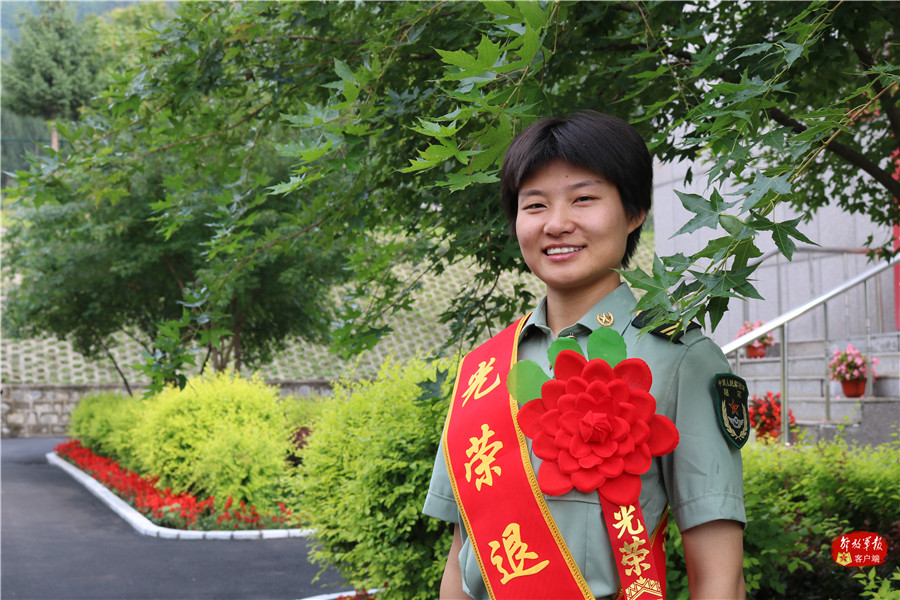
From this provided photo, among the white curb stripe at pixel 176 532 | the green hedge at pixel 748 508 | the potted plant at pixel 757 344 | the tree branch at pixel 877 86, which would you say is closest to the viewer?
the tree branch at pixel 877 86

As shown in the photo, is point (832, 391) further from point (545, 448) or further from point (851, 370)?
point (545, 448)

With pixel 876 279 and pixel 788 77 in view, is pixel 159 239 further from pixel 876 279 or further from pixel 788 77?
pixel 788 77

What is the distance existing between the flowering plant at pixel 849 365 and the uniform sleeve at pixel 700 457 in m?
6.40

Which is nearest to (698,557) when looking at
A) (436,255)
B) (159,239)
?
(436,255)

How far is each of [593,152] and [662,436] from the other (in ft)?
1.77

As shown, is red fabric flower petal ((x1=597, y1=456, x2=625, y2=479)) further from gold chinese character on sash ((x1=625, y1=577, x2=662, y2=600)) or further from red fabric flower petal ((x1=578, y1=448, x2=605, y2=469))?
gold chinese character on sash ((x1=625, y1=577, x2=662, y2=600))

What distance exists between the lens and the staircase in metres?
6.73

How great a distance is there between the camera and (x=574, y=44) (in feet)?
10.1

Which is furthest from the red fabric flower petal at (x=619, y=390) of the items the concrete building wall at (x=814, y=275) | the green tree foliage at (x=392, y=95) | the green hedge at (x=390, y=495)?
the concrete building wall at (x=814, y=275)

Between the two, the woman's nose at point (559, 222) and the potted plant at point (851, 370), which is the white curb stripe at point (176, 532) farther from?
the woman's nose at point (559, 222)

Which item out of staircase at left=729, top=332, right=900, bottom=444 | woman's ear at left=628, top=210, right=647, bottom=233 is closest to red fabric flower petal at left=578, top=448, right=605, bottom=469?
woman's ear at left=628, top=210, right=647, bottom=233

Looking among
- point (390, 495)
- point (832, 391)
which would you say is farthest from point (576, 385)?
point (832, 391)

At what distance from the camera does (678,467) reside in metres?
1.46

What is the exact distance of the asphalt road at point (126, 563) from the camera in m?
6.85
